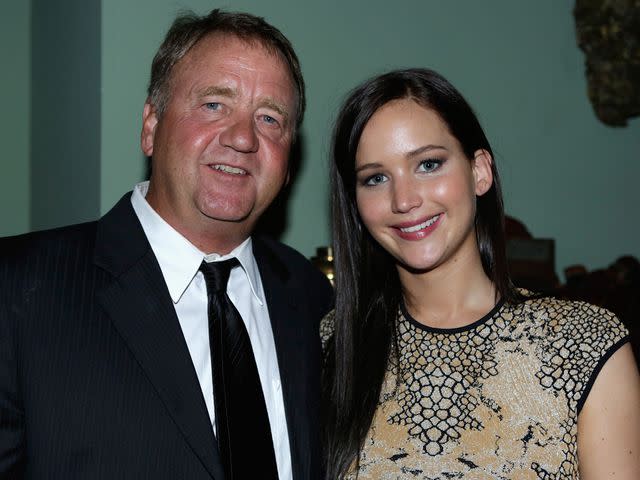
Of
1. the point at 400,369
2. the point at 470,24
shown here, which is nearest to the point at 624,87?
the point at 470,24

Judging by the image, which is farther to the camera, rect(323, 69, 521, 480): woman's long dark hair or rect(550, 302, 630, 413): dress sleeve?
rect(323, 69, 521, 480): woman's long dark hair

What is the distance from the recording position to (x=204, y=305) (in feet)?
5.70

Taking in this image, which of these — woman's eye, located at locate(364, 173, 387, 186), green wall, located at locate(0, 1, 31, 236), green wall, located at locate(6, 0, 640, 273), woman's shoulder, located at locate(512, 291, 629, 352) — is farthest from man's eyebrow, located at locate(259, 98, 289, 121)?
green wall, located at locate(0, 1, 31, 236)

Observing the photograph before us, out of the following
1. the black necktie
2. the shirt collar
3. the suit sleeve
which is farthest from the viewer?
the shirt collar

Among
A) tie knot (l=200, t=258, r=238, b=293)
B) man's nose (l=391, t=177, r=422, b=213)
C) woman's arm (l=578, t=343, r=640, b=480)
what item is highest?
man's nose (l=391, t=177, r=422, b=213)

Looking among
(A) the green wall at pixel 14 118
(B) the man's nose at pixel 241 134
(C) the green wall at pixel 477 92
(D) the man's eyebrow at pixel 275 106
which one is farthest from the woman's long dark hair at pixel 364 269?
(A) the green wall at pixel 14 118

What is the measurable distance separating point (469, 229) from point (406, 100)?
34cm

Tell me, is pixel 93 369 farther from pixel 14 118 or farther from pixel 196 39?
pixel 14 118

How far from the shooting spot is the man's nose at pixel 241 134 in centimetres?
177

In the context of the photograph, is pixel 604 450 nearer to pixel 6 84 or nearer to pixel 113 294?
pixel 113 294

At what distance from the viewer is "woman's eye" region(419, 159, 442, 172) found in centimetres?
180

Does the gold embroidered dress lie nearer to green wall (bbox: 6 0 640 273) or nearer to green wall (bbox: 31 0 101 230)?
green wall (bbox: 6 0 640 273)

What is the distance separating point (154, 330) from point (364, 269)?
2.18 feet

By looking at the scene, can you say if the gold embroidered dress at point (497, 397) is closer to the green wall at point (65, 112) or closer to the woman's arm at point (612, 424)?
the woman's arm at point (612, 424)
